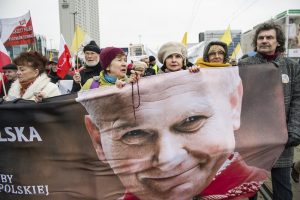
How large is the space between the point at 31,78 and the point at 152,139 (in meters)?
1.40

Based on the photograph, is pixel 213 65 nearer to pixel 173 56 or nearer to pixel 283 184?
pixel 173 56

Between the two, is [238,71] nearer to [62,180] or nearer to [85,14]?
[62,180]

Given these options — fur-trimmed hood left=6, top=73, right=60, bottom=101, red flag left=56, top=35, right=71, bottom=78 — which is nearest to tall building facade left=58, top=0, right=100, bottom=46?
red flag left=56, top=35, right=71, bottom=78

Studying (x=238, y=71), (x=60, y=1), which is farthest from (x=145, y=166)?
(x=60, y=1)

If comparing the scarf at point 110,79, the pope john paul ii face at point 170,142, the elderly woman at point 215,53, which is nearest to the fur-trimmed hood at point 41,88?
the scarf at point 110,79

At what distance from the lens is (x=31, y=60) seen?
3.36 m

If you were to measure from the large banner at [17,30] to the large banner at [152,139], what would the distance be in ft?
16.8

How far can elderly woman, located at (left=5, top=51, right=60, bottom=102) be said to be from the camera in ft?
10.7

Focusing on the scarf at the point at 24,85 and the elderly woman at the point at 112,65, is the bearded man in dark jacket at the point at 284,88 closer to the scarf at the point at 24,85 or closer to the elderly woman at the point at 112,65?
the elderly woman at the point at 112,65

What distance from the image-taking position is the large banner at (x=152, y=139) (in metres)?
2.76

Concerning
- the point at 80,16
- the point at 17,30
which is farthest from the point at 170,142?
the point at 80,16

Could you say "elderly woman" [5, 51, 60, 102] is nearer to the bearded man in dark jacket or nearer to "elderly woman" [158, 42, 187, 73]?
"elderly woman" [158, 42, 187, 73]

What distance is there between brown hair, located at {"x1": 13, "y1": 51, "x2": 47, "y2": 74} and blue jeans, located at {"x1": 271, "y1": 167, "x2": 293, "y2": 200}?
7.85ft

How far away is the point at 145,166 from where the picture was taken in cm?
278
